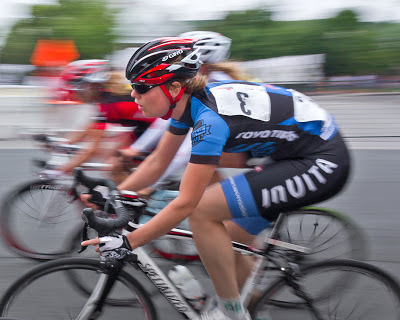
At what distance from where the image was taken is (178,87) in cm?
266

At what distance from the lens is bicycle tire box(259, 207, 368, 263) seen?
328cm

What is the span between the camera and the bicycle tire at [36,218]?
14.5 feet

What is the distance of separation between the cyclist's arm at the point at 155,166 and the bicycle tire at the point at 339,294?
2.95ft

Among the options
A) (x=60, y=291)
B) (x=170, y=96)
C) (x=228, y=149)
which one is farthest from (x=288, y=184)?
(x=60, y=291)

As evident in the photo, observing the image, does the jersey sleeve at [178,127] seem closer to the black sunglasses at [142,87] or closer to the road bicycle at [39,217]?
the black sunglasses at [142,87]

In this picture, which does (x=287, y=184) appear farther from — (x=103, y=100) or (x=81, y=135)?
(x=81, y=135)

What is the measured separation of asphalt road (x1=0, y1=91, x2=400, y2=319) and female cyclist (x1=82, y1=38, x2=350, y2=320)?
3.61ft

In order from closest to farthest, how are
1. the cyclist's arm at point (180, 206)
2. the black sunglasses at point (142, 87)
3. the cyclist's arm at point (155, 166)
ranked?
the cyclist's arm at point (180, 206), the black sunglasses at point (142, 87), the cyclist's arm at point (155, 166)

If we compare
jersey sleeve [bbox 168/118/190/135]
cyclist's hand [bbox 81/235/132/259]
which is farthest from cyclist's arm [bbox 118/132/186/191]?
cyclist's hand [bbox 81/235/132/259]

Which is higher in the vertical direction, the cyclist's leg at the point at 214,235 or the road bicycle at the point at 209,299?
the cyclist's leg at the point at 214,235

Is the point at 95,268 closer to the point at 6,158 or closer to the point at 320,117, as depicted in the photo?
the point at 320,117

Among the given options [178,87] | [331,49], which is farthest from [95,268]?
[331,49]

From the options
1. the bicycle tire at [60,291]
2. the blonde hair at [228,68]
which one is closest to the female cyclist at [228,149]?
the bicycle tire at [60,291]

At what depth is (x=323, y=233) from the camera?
3.39m
